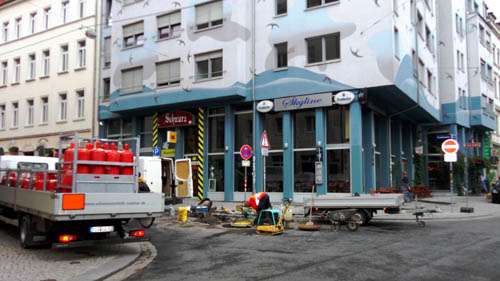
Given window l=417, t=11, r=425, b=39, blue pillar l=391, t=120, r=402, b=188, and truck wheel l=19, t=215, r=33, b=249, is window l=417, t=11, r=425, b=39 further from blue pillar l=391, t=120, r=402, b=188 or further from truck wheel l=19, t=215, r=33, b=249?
truck wheel l=19, t=215, r=33, b=249

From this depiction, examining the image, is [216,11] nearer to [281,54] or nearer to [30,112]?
[281,54]

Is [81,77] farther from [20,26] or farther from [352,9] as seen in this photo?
[352,9]

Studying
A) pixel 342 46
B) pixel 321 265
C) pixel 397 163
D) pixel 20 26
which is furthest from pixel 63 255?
pixel 20 26

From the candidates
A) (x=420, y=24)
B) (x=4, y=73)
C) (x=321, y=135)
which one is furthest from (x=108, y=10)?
(x=420, y=24)

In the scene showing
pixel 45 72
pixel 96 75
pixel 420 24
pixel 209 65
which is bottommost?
pixel 209 65

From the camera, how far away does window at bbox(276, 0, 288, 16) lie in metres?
25.9

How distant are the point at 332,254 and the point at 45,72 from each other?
111 ft

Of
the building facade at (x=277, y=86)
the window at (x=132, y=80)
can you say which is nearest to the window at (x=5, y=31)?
the building facade at (x=277, y=86)

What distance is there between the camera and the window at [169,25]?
95.6 ft

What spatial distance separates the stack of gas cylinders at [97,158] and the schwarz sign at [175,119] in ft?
57.1

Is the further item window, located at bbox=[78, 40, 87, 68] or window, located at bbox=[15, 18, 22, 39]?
window, located at bbox=[15, 18, 22, 39]

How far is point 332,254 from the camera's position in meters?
10.0

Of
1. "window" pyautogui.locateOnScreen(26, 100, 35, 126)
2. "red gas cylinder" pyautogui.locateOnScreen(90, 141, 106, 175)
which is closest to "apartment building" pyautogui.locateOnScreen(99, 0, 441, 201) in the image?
"window" pyautogui.locateOnScreen(26, 100, 35, 126)

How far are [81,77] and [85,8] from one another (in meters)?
4.85
